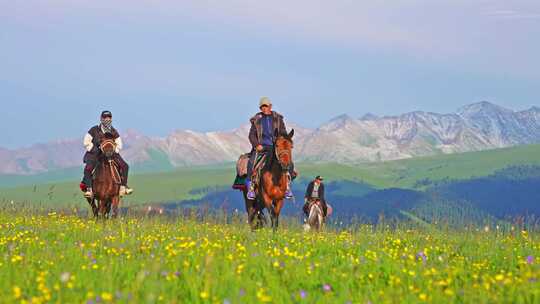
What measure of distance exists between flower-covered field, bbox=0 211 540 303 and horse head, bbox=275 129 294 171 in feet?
15.1

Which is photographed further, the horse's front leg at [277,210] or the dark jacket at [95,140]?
the dark jacket at [95,140]

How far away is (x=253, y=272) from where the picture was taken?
873 cm

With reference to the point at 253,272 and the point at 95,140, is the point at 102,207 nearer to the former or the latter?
the point at 95,140

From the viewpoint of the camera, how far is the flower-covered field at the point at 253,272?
7.16 m

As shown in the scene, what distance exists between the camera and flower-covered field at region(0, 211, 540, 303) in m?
7.16

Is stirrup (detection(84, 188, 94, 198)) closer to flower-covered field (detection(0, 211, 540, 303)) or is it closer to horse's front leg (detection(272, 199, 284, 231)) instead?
horse's front leg (detection(272, 199, 284, 231))

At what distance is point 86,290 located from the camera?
23.7 ft

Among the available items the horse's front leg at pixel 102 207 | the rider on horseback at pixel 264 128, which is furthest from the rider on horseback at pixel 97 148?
the rider on horseback at pixel 264 128

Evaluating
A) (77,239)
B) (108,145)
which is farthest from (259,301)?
(108,145)

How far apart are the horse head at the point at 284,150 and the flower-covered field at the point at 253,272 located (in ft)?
15.1

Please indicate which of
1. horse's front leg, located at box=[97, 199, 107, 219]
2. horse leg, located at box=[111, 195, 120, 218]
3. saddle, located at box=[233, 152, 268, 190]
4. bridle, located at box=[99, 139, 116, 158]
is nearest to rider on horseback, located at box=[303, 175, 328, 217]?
saddle, located at box=[233, 152, 268, 190]

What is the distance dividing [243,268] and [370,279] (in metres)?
1.60

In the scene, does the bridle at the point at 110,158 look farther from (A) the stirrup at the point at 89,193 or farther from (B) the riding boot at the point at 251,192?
(B) the riding boot at the point at 251,192

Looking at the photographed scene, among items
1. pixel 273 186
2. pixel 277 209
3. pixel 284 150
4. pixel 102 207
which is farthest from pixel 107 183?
pixel 284 150
